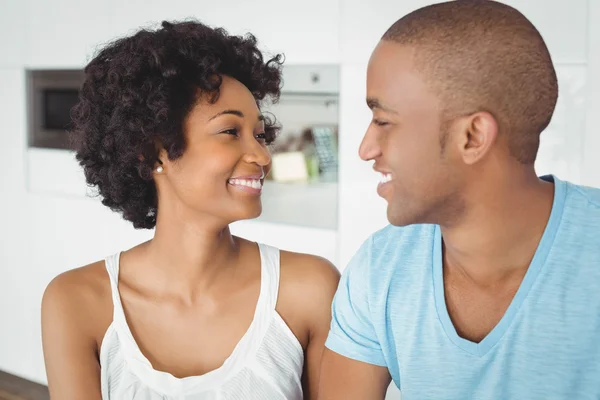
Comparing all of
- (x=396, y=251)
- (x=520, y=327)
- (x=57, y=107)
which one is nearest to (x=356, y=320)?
(x=396, y=251)

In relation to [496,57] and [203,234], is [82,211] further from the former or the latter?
[496,57]

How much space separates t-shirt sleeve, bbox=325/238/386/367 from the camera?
150 centimetres

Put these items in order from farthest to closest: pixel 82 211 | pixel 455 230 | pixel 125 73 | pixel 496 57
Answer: pixel 82 211, pixel 125 73, pixel 455 230, pixel 496 57

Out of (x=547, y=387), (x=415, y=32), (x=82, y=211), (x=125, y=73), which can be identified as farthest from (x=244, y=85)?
(x=82, y=211)

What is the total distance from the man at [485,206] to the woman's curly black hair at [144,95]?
1.63 ft

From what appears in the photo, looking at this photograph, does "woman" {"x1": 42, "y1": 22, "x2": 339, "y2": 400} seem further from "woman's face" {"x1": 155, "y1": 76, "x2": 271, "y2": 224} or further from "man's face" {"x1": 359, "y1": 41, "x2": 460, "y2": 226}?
"man's face" {"x1": 359, "y1": 41, "x2": 460, "y2": 226}

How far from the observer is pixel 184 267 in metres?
1.78

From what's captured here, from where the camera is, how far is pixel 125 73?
1.70 metres

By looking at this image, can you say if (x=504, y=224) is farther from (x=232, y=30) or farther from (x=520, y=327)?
(x=232, y=30)

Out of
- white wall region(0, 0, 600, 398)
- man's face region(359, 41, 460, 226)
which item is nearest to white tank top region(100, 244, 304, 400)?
man's face region(359, 41, 460, 226)

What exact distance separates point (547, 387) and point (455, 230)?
317 millimetres

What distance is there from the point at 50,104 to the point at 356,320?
299 centimetres

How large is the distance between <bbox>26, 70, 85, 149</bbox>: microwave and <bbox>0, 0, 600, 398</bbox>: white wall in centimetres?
5

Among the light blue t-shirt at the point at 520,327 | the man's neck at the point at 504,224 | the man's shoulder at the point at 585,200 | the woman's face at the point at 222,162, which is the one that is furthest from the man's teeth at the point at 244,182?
the man's shoulder at the point at 585,200
